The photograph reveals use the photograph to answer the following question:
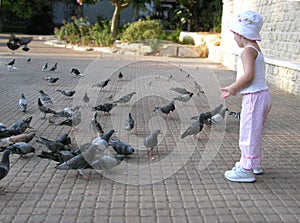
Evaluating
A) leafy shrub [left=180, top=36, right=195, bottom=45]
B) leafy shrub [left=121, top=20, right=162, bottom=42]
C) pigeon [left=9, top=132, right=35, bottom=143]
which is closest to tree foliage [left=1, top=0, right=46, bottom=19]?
leafy shrub [left=121, top=20, right=162, bottom=42]

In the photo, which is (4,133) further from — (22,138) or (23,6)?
(23,6)

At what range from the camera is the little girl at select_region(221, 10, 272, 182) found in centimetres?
403

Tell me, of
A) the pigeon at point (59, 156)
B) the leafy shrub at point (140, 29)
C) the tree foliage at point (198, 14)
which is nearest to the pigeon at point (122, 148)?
the pigeon at point (59, 156)

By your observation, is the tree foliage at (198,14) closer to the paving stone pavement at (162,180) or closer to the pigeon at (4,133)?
the paving stone pavement at (162,180)

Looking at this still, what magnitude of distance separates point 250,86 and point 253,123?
15.6 inches

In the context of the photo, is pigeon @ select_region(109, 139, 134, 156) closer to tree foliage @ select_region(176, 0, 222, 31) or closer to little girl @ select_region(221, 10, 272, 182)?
little girl @ select_region(221, 10, 272, 182)

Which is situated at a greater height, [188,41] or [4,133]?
[188,41]

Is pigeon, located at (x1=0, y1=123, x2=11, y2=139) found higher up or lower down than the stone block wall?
lower down

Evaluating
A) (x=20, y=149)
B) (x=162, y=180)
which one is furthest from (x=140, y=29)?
(x=162, y=180)

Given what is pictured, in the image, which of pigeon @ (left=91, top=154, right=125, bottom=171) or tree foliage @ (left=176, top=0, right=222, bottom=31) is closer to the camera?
pigeon @ (left=91, top=154, right=125, bottom=171)

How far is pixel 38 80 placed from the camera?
11.7 meters

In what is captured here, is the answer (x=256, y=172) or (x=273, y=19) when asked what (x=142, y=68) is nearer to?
(x=273, y=19)

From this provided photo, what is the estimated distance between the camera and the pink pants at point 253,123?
4.14 m

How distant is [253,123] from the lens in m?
4.18
